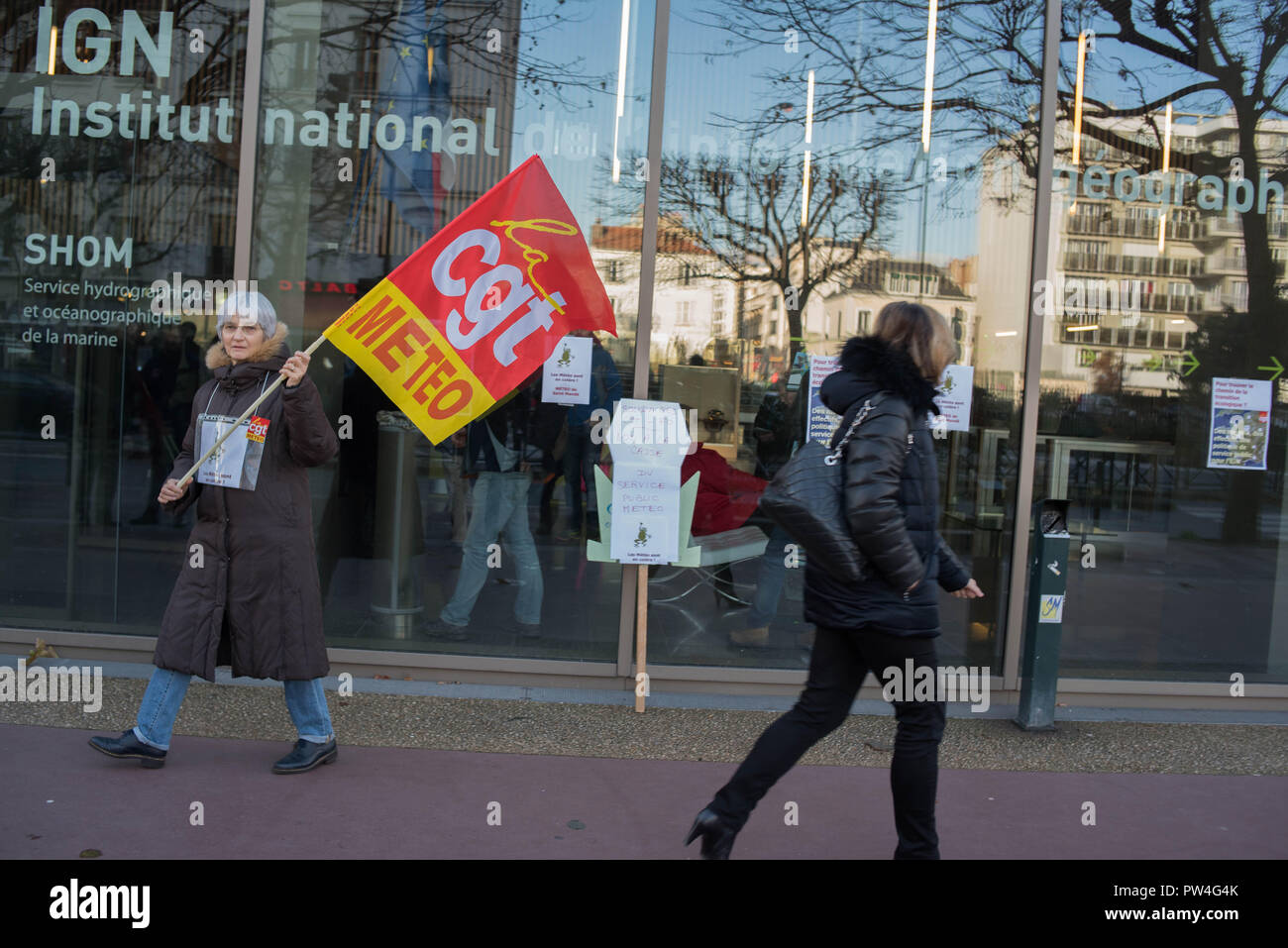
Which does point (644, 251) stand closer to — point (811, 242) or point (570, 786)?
point (811, 242)

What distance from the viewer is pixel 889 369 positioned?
143 inches

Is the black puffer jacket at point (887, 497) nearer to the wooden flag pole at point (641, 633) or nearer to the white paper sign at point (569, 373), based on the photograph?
the wooden flag pole at point (641, 633)

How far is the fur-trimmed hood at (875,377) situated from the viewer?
363cm

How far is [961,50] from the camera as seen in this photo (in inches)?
252

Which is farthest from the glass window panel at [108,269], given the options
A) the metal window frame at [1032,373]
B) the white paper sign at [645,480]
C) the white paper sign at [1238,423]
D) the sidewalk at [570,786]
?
the white paper sign at [1238,423]

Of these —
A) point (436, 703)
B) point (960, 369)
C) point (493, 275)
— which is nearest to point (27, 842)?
point (436, 703)

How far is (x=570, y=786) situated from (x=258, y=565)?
1.51 meters

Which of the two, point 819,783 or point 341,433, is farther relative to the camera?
point 341,433

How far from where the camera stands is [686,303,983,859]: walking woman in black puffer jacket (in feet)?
11.7

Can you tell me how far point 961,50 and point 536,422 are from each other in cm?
309

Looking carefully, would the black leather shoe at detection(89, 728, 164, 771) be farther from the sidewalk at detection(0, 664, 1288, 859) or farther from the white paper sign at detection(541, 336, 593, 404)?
the white paper sign at detection(541, 336, 593, 404)

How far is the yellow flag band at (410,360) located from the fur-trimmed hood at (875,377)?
5.71 ft

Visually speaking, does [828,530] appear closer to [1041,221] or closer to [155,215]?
[1041,221]

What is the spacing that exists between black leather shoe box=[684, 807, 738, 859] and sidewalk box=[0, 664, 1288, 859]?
330 mm
